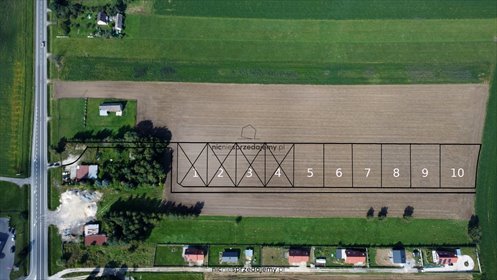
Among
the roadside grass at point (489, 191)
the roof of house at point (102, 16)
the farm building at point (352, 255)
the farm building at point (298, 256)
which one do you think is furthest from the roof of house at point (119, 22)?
the roadside grass at point (489, 191)

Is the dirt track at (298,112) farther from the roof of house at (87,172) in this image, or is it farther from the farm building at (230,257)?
the roof of house at (87,172)

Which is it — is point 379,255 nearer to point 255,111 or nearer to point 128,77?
point 255,111

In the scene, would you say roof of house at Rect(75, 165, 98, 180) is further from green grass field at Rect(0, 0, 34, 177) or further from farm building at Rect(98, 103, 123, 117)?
farm building at Rect(98, 103, 123, 117)


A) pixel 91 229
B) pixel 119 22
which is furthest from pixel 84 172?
pixel 119 22

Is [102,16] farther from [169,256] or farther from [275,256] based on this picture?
[275,256]

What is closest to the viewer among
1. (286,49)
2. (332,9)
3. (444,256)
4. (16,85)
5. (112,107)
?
(444,256)

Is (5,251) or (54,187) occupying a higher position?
(54,187)
